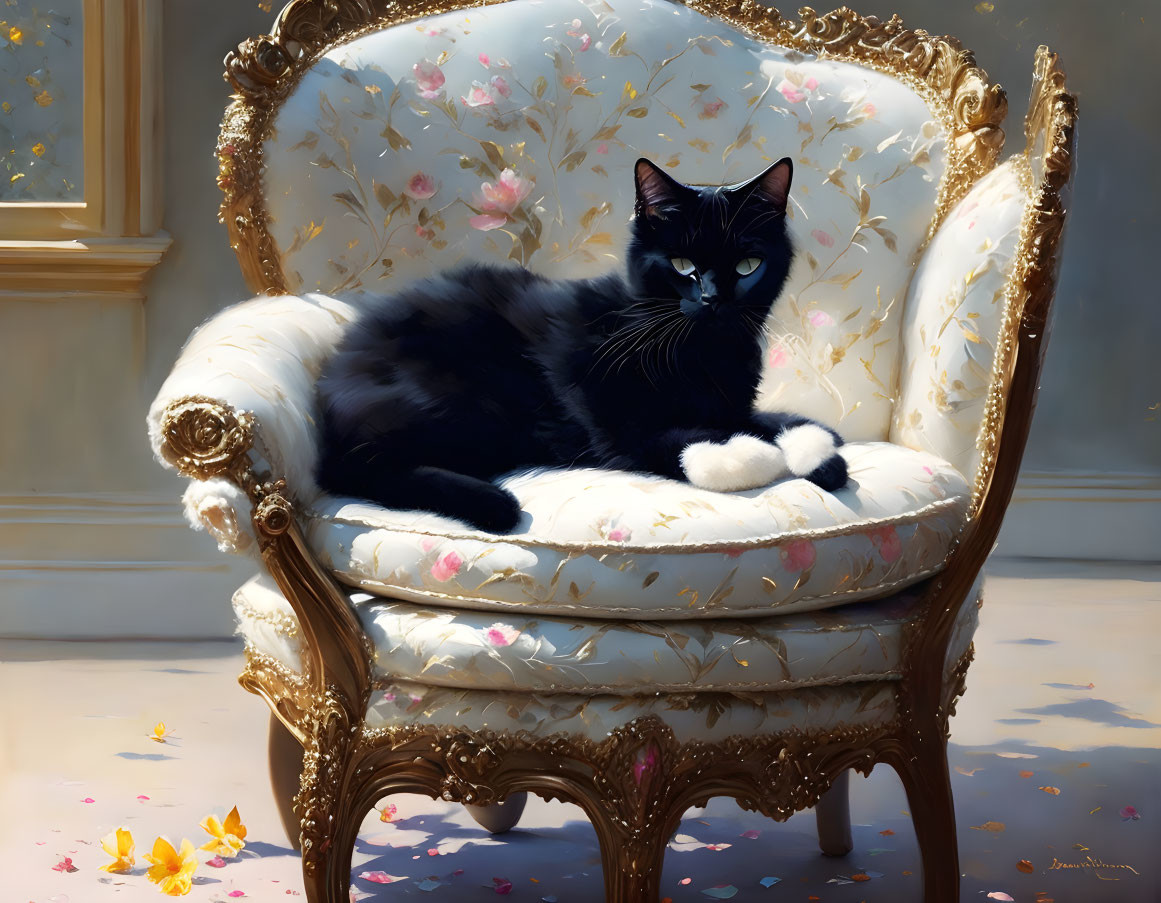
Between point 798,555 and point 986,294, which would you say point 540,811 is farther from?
point 986,294

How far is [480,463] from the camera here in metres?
1.36

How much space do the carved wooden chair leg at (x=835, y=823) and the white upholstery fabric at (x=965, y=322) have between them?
498 millimetres

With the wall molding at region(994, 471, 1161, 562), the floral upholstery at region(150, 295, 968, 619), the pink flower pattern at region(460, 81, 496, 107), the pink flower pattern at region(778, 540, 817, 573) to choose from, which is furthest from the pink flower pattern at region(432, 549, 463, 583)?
the wall molding at region(994, 471, 1161, 562)

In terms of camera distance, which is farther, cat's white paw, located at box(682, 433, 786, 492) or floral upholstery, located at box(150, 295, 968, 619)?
cat's white paw, located at box(682, 433, 786, 492)

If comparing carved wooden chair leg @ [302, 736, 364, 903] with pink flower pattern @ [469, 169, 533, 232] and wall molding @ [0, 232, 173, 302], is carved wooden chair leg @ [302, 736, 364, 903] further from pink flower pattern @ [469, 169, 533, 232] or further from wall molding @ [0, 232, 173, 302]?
wall molding @ [0, 232, 173, 302]

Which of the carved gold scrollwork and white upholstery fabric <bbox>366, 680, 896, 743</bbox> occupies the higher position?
the carved gold scrollwork

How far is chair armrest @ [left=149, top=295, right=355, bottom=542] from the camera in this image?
3.73 ft

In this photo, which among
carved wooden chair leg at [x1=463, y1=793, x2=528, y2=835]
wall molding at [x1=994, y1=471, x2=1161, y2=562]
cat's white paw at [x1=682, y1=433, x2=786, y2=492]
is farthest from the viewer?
wall molding at [x1=994, y1=471, x2=1161, y2=562]

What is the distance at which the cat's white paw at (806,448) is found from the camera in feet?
4.12

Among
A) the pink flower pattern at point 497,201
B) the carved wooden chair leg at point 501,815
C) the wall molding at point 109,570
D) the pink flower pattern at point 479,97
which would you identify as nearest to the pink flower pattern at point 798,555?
the carved wooden chair leg at point 501,815

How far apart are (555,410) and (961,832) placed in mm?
867

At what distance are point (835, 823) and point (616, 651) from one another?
607 mm

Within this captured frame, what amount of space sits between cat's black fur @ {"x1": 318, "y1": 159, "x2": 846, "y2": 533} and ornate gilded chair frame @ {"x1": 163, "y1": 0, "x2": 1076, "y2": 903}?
176 millimetres
